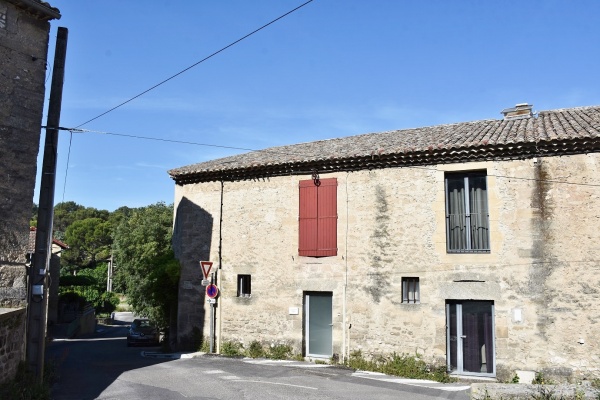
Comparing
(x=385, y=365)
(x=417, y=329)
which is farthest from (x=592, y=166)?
(x=385, y=365)

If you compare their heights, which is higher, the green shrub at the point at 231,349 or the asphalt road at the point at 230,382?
the green shrub at the point at 231,349

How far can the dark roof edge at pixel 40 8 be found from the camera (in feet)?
34.1

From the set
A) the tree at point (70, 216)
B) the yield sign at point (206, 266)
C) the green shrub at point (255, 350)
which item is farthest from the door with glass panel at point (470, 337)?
the tree at point (70, 216)

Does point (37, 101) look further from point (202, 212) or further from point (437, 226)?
point (437, 226)

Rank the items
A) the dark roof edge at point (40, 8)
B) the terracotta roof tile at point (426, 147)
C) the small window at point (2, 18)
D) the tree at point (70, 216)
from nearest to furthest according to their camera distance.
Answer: the small window at point (2, 18) < the dark roof edge at point (40, 8) < the terracotta roof tile at point (426, 147) < the tree at point (70, 216)

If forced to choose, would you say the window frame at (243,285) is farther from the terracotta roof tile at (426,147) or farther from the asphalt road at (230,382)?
the terracotta roof tile at (426,147)

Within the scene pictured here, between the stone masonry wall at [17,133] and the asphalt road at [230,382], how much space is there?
249 cm

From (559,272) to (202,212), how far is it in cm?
999

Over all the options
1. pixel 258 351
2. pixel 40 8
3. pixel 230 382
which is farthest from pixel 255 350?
pixel 40 8

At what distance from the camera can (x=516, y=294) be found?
39.1 feet

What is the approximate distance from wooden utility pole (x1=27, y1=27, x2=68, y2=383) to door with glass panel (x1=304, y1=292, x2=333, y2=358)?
6.70 metres

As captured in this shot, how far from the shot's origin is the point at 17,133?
1041 centimetres

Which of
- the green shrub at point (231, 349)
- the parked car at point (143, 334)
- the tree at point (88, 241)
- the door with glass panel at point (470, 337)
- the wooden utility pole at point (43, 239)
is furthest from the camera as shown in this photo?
the tree at point (88, 241)

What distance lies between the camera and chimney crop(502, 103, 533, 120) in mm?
15754
